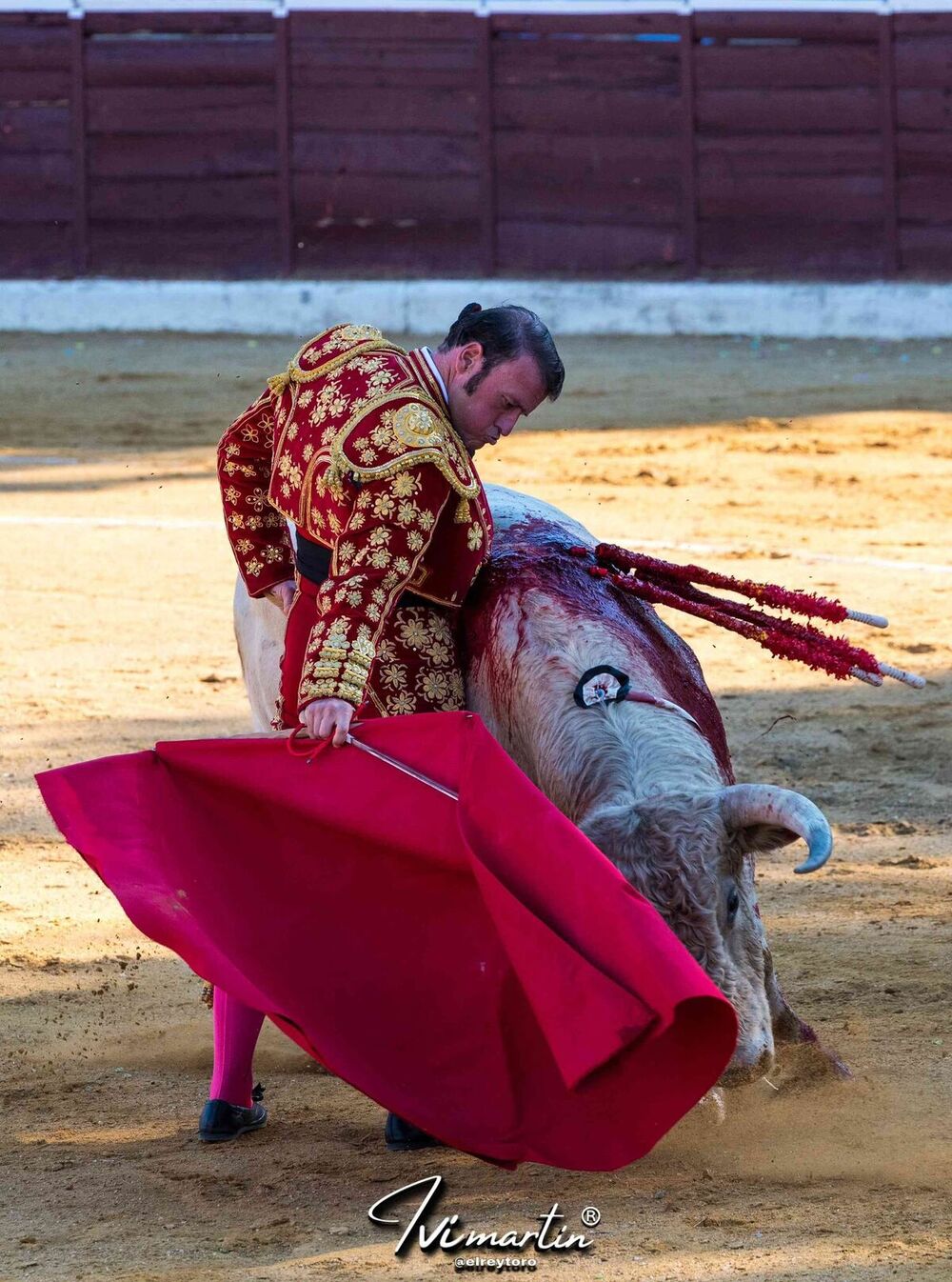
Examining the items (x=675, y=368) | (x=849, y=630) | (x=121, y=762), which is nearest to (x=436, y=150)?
(x=675, y=368)

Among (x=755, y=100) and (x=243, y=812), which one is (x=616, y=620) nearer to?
(x=243, y=812)

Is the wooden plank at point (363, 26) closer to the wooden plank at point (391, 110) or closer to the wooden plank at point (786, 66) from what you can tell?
the wooden plank at point (391, 110)

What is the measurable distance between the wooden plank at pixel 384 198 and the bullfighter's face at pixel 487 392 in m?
9.79

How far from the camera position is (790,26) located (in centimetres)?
1166

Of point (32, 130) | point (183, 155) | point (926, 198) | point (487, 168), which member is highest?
point (32, 130)

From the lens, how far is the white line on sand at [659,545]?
6293 mm

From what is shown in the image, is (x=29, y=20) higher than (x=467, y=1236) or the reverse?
higher

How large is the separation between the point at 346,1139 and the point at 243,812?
49 centimetres

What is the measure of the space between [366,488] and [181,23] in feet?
34.2

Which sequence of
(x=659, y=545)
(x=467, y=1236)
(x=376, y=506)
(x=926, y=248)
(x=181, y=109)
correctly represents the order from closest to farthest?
(x=467, y=1236) → (x=376, y=506) → (x=659, y=545) → (x=926, y=248) → (x=181, y=109)

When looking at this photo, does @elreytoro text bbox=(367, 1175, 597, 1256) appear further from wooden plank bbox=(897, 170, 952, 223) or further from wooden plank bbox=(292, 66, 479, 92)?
wooden plank bbox=(292, 66, 479, 92)

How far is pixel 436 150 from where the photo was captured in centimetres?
1216

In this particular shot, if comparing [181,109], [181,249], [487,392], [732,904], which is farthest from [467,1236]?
[181,109]

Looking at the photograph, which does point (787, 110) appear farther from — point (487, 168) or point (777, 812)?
point (777, 812)
